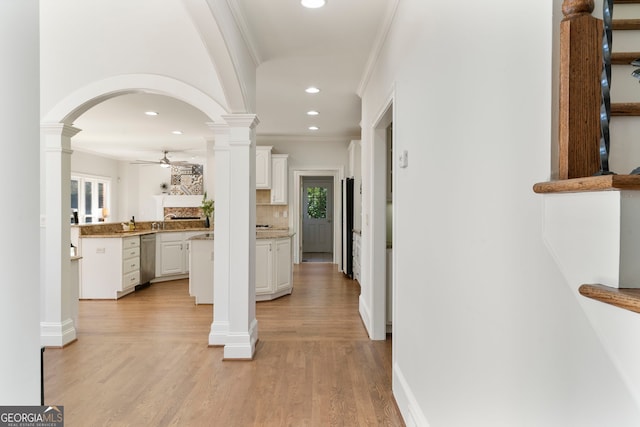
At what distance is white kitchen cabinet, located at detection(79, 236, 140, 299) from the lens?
530cm

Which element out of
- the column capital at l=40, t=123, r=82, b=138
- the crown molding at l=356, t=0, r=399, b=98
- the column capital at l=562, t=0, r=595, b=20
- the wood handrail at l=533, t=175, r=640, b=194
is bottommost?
the wood handrail at l=533, t=175, r=640, b=194

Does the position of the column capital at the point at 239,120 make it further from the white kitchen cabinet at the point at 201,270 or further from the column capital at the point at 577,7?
the column capital at the point at 577,7

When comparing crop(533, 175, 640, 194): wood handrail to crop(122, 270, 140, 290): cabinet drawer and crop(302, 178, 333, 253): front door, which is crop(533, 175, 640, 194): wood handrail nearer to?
crop(122, 270, 140, 290): cabinet drawer

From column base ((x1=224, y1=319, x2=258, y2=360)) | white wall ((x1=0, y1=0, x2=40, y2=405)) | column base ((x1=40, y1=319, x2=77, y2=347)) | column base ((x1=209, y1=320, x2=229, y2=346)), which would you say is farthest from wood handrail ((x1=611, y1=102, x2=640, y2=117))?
column base ((x1=40, y1=319, x2=77, y2=347))

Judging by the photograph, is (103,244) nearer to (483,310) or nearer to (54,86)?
(54,86)

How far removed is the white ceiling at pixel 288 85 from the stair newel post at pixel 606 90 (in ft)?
6.50

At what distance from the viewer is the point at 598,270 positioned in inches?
27.9

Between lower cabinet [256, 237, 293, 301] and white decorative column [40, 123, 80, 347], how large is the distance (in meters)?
2.16

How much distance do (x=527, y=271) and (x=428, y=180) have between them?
0.88 meters

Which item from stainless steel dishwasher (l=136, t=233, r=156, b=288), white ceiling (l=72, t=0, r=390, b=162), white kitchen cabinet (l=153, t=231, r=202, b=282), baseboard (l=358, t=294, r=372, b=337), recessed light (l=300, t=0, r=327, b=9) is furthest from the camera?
white kitchen cabinet (l=153, t=231, r=202, b=282)

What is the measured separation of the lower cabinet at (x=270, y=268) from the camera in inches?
193

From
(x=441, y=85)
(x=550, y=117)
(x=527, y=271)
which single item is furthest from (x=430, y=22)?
(x=527, y=271)

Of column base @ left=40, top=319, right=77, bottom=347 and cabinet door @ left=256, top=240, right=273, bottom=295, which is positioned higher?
cabinet door @ left=256, top=240, right=273, bottom=295

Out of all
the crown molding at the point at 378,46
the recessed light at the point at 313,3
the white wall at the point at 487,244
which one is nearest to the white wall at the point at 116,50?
the recessed light at the point at 313,3
